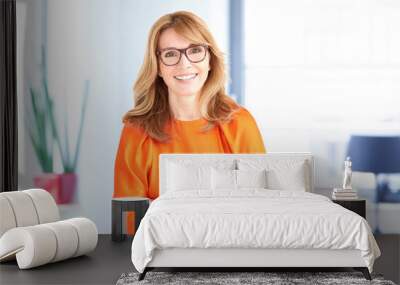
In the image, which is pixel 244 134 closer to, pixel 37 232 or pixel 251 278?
pixel 251 278

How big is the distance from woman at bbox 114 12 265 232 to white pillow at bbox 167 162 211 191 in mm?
455

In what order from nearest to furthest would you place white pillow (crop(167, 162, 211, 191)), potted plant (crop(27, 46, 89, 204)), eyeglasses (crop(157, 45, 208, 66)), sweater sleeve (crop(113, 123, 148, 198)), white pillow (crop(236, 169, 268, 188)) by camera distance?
white pillow (crop(236, 169, 268, 188)) → white pillow (crop(167, 162, 211, 191)) → eyeglasses (crop(157, 45, 208, 66)) → sweater sleeve (crop(113, 123, 148, 198)) → potted plant (crop(27, 46, 89, 204))

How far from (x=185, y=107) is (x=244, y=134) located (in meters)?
0.66

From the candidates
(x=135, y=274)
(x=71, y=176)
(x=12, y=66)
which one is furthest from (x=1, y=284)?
(x=12, y=66)

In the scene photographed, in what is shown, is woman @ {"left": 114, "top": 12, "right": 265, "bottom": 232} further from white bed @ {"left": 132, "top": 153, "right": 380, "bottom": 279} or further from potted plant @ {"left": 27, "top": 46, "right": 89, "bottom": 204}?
white bed @ {"left": 132, "top": 153, "right": 380, "bottom": 279}

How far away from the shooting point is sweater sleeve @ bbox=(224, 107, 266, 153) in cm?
741

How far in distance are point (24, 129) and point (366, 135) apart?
352 centimetres

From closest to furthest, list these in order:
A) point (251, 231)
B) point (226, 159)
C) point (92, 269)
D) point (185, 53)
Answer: point (251, 231)
point (92, 269)
point (226, 159)
point (185, 53)

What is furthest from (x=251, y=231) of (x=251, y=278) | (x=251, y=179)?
(x=251, y=179)

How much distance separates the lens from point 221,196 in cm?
601

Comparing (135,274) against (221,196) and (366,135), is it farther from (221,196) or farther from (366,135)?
(366,135)

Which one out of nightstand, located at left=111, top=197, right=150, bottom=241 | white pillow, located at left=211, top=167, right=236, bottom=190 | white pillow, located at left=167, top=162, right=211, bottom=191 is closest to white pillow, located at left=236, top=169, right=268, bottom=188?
white pillow, located at left=211, top=167, right=236, bottom=190

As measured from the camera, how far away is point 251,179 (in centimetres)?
674

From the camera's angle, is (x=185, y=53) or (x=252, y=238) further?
(x=185, y=53)
